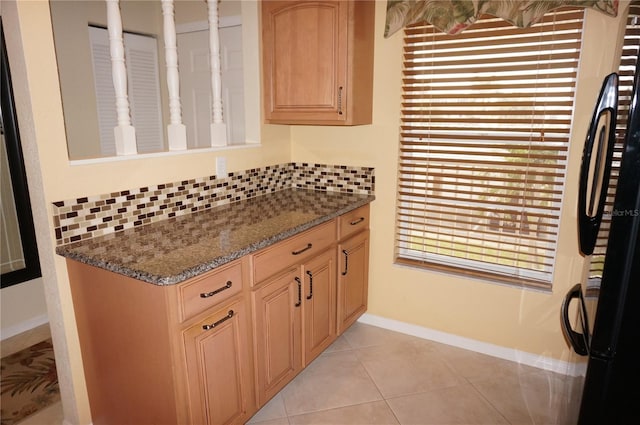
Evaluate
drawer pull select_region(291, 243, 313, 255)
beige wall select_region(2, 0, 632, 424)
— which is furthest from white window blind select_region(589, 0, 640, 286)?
drawer pull select_region(291, 243, 313, 255)

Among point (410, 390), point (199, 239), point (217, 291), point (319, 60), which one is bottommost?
point (410, 390)

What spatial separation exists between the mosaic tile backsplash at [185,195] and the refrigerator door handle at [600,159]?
1.43 m

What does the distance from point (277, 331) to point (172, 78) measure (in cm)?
130

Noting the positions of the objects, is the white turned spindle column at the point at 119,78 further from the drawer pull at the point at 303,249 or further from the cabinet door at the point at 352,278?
the cabinet door at the point at 352,278

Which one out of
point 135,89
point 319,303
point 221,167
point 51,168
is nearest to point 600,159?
point 319,303

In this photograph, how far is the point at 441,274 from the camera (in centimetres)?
259

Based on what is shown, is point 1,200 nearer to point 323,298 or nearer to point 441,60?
point 323,298

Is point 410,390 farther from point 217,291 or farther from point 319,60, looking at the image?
point 319,60

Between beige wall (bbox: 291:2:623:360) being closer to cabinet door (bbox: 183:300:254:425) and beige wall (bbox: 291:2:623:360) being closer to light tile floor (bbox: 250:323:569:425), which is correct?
light tile floor (bbox: 250:323:569:425)

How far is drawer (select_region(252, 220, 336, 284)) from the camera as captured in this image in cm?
179

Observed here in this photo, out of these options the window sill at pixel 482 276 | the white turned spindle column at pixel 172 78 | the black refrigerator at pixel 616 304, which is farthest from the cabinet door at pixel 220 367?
the window sill at pixel 482 276

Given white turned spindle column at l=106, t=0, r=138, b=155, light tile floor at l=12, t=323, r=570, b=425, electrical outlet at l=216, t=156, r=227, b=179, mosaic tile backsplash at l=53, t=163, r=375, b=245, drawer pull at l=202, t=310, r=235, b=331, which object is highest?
white turned spindle column at l=106, t=0, r=138, b=155

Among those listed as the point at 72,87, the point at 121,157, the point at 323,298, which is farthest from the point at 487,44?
the point at 72,87

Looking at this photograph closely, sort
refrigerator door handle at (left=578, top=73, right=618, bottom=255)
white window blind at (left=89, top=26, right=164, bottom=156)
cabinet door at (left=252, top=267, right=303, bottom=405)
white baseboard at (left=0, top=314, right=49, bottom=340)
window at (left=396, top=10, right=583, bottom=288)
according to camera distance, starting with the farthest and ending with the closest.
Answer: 1. white window blind at (left=89, top=26, right=164, bottom=156)
2. white baseboard at (left=0, top=314, right=49, bottom=340)
3. window at (left=396, top=10, right=583, bottom=288)
4. cabinet door at (left=252, top=267, right=303, bottom=405)
5. refrigerator door handle at (left=578, top=73, right=618, bottom=255)
